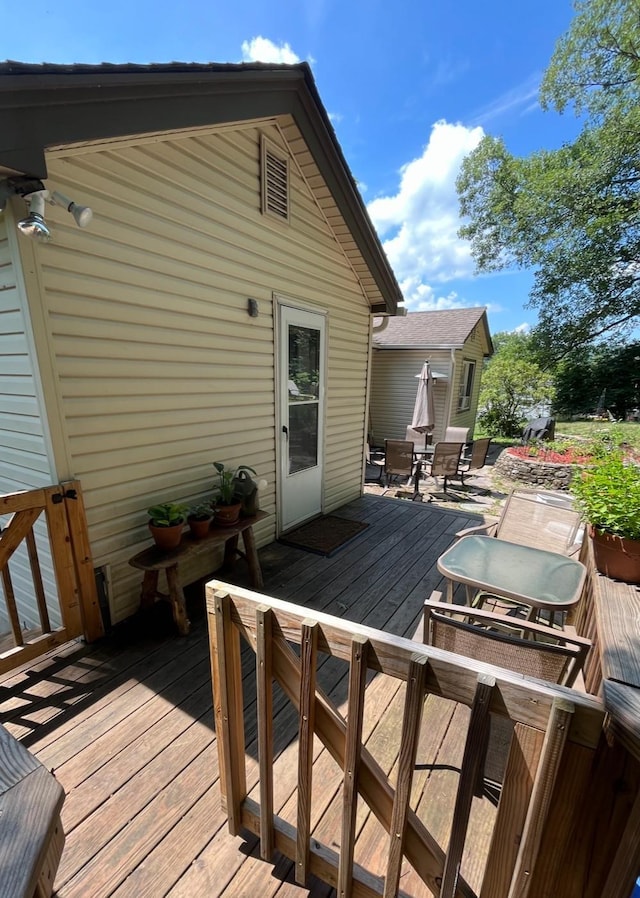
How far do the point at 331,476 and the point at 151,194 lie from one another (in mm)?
3642

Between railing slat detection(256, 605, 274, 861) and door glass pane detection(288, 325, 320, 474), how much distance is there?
318 centimetres

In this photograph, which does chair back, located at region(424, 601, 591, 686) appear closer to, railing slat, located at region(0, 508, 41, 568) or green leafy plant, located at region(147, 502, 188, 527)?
green leafy plant, located at region(147, 502, 188, 527)

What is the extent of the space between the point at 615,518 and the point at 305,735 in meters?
→ 1.76

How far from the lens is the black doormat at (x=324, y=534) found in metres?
4.00

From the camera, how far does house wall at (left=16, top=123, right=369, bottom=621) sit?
2230mm

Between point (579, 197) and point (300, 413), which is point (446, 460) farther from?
point (579, 197)

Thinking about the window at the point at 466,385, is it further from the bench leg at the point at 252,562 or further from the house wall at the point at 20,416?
the house wall at the point at 20,416

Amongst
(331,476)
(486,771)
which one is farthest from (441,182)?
(486,771)

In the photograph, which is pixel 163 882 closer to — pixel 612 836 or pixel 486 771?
pixel 486 771

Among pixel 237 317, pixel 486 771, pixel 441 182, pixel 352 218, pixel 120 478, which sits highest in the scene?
pixel 441 182

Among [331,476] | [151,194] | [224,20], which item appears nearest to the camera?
[151,194]

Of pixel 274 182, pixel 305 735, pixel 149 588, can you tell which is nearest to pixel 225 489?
pixel 149 588

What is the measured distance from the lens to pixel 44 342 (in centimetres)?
209

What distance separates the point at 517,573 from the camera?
2.19m
